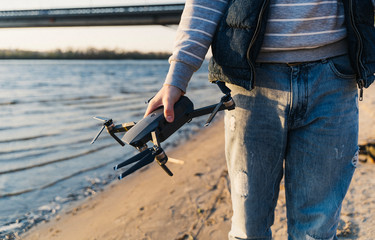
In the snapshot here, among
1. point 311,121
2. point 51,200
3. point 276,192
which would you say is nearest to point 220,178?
point 51,200

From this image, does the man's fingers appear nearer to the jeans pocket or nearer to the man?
the man

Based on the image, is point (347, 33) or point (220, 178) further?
point (220, 178)

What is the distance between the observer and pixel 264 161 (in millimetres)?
1348

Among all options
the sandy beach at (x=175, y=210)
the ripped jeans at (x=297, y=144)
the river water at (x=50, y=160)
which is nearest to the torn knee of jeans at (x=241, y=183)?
the ripped jeans at (x=297, y=144)

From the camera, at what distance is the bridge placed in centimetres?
2953

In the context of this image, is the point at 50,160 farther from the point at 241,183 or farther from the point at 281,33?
the point at 281,33

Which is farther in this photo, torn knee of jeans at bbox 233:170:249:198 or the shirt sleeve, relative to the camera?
torn knee of jeans at bbox 233:170:249:198

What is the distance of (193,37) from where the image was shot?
1.24m

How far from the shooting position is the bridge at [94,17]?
1163 inches

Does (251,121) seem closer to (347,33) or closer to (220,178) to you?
(347,33)

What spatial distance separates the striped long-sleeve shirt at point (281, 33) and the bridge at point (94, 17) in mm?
28122

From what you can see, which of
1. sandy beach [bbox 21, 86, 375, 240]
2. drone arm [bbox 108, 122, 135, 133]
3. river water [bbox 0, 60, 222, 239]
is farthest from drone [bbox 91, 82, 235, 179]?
river water [bbox 0, 60, 222, 239]

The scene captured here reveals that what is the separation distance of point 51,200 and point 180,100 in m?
3.09

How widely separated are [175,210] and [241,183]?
1.81m
